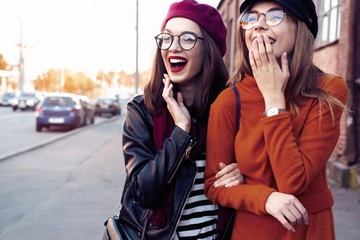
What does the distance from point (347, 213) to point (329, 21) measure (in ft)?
16.7

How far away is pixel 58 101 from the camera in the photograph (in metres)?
19.3

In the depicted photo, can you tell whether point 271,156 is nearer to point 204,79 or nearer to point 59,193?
point 204,79

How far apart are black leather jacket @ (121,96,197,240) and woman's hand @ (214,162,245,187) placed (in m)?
0.14

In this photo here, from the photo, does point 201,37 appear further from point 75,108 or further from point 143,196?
point 75,108

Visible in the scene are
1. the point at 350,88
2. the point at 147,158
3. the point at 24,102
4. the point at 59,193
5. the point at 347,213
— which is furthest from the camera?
the point at 24,102

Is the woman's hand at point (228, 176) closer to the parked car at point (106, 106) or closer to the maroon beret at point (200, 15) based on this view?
the maroon beret at point (200, 15)

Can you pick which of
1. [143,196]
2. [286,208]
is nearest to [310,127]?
[286,208]

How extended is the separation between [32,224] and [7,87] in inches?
3724

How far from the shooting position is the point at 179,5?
6.66ft

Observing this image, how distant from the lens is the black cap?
1.68m

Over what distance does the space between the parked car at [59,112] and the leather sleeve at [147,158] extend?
17494 millimetres

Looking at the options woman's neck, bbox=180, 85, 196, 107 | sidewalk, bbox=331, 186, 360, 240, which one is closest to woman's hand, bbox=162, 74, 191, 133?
woman's neck, bbox=180, 85, 196, 107

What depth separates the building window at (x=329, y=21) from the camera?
8.70m

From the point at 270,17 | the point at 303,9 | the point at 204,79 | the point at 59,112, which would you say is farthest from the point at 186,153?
the point at 59,112
